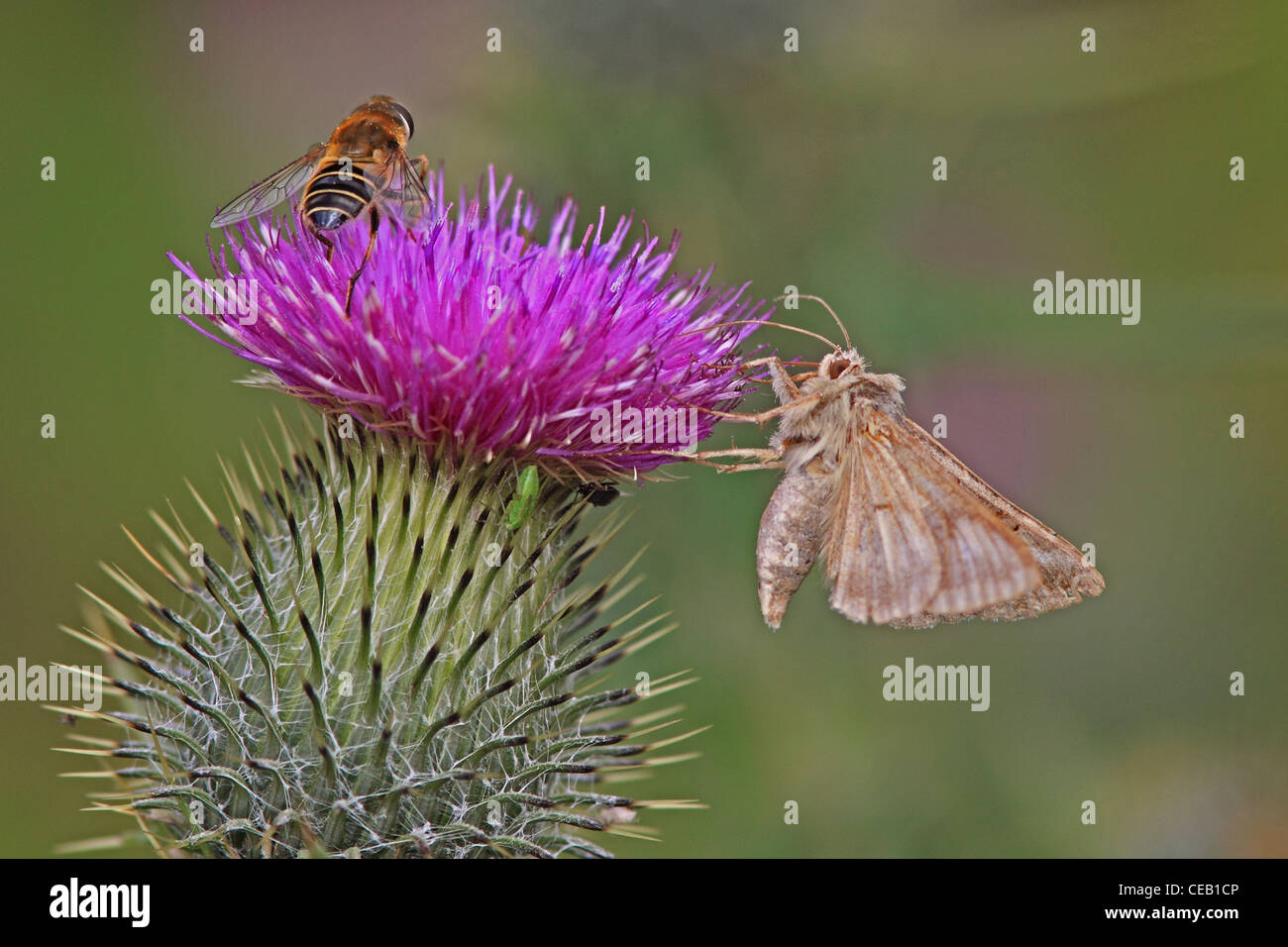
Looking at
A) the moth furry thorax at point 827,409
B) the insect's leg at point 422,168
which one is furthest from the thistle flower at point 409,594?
the moth furry thorax at point 827,409

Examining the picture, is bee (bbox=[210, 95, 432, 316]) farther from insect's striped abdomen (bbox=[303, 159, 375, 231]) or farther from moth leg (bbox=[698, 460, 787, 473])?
moth leg (bbox=[698, 460, 787, 473])

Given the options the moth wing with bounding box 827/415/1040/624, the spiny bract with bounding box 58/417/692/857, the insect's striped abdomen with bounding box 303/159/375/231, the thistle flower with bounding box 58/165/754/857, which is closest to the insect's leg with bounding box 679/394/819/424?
the thistle flower with bounding box 58/165/754/857

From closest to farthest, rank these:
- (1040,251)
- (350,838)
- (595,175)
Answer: (350,838), (595,175), (1040,251)

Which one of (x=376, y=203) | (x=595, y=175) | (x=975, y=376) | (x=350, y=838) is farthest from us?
(x=975, y=376)

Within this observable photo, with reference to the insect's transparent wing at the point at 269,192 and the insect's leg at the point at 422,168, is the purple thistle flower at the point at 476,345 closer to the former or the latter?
Answer: the insect's transparent wing at the point at 269,192

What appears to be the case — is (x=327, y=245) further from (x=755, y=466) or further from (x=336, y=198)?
(x=755, y=466)

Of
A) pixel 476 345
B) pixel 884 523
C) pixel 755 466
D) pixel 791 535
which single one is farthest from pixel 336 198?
pixel 884 523
